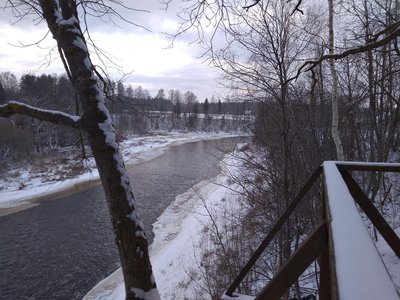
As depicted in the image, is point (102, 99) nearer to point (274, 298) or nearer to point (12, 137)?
point (274, 298)

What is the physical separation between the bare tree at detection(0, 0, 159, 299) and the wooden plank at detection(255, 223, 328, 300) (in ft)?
8.29

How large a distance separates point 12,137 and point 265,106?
2809 centimetres

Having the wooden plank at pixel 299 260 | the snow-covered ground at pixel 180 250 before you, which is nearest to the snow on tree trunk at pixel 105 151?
the snow-covered ground at pixel 180 250

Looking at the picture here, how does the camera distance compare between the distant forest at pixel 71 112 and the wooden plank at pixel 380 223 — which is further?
the distant forest at pixel 71 112

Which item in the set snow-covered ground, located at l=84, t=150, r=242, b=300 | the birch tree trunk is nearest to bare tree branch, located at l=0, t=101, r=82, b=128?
snow-covered ground, located at l=84, t=150, r=242, b=300

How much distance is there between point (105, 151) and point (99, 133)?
0.20 m

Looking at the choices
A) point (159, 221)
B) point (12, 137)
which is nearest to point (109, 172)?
point (159, 221)

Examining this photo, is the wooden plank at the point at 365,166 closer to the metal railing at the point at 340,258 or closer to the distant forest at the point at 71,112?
the metal railing at the point at 340,258

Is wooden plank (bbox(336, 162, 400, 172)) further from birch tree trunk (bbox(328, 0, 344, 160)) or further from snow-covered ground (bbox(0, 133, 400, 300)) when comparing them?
birch tree trunk (bbox(328, 0, 344, 160))

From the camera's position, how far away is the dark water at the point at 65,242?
34.8 ft

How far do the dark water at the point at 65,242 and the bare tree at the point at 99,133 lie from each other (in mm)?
5430

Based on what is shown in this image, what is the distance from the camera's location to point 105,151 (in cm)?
358

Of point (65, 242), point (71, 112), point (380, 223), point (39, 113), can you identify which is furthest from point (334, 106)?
point (65, 242)

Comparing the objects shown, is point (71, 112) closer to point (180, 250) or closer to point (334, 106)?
point (334, 106)
